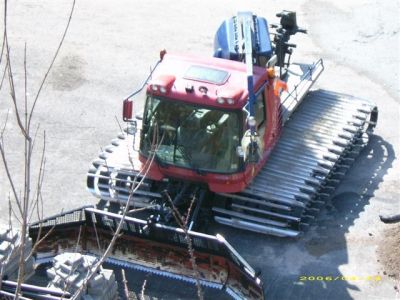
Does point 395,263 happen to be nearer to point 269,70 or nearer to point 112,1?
point 269,70

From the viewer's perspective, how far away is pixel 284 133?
1266cm

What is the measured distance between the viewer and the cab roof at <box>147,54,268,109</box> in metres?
10.4

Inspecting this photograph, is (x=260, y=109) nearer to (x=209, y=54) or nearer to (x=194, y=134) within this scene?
(x=194, y=134)

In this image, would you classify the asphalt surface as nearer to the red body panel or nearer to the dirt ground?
the dirt ground

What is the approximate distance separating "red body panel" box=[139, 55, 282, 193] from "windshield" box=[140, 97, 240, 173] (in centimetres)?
11

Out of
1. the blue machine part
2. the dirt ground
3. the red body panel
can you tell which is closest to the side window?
the red body panel

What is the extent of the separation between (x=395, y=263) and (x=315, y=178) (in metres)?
1.67

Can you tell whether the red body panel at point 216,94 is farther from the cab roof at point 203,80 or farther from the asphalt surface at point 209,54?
the asphalt surface at point 209,54

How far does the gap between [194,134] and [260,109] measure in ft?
3.57

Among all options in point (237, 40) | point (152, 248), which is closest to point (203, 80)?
point (237, 40)

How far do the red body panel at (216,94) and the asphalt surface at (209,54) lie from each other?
110 cm

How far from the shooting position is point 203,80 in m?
10.7

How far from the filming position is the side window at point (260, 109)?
434 inches

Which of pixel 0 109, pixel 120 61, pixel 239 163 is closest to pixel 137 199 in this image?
pixel 239 163
